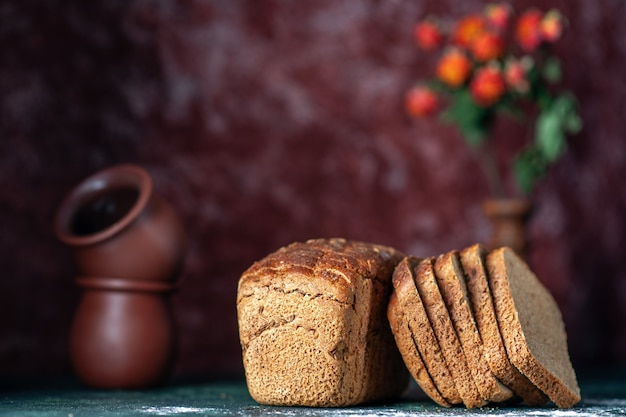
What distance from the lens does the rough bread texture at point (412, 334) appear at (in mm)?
2098

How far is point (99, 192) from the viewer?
2.72 metres

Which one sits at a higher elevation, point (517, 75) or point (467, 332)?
point (517, 75)

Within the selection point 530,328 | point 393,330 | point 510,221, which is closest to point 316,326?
point 393,330

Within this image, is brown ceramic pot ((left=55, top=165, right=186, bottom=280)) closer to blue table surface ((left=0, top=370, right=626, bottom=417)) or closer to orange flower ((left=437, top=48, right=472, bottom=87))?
blue table surface ((left=0, top=370, right=626, bottom=417))

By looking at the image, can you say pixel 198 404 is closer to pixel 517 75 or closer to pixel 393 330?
pixel 393 330

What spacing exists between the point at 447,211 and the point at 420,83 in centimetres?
49

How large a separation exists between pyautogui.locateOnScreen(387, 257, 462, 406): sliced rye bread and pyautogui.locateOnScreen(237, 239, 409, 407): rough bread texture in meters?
0.09

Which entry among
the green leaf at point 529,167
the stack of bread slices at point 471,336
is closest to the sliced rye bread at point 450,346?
the stack of bread slices at point 471,336

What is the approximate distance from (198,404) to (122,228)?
0.57 m

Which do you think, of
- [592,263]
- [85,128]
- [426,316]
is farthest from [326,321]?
[592,263]

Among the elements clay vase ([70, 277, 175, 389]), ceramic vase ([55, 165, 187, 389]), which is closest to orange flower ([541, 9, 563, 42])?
ceramic vase ([55, 165, 187, 389])

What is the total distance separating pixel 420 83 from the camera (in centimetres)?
354

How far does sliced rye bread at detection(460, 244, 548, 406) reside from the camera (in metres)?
2.04

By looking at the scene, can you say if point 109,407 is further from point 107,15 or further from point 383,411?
point 107,15
